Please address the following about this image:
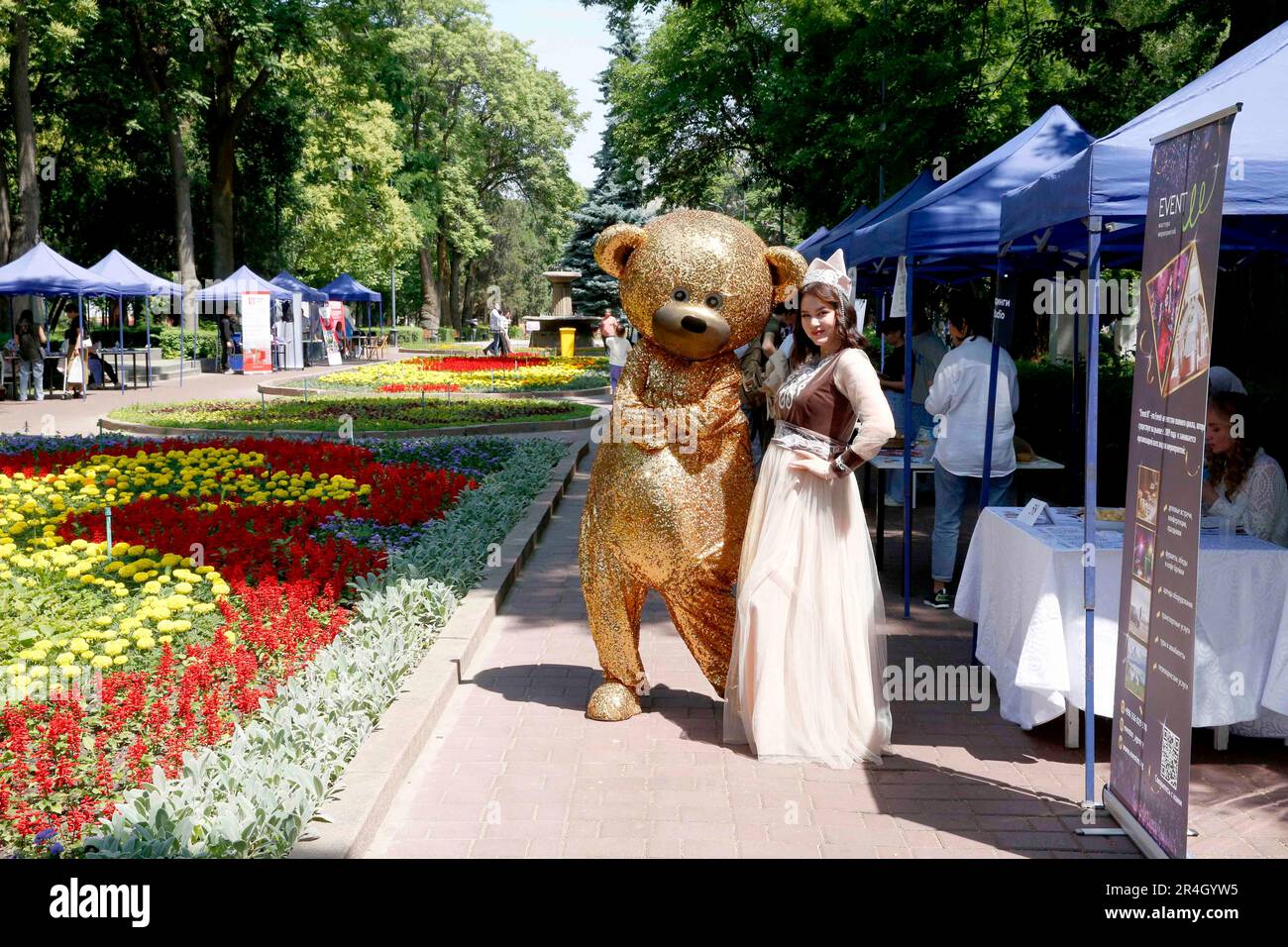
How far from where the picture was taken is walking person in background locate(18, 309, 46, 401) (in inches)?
896

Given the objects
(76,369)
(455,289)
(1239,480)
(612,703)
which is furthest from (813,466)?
(455,289)

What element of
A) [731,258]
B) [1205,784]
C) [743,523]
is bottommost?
Result: [1205,784]

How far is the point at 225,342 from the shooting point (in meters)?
33.1

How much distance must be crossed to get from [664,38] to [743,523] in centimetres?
2923

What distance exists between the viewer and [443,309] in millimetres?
72625

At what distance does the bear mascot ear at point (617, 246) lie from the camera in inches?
216

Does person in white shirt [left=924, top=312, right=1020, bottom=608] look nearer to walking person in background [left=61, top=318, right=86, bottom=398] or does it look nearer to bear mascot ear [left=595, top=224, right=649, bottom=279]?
bear mascot ear [left=595, top=224, right=649, bottom=279]

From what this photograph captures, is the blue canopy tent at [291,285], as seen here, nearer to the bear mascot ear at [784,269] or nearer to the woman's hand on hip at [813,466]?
the bear mascot ear at [784,269]

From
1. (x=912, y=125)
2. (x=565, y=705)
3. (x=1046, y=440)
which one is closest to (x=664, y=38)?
(x=912, y=125)

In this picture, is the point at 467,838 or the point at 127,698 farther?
the point at 127,698

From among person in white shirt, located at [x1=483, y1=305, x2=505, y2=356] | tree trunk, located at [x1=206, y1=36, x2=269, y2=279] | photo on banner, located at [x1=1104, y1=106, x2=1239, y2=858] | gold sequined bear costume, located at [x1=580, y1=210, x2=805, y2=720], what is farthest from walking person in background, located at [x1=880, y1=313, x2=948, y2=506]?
tree trunk, located at [x1=206, y1=36, x2=269, y2=279]

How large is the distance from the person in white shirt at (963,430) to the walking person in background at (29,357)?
67.2ft

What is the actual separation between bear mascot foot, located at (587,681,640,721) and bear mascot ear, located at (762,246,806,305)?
79.8 inches

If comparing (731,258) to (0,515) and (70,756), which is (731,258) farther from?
(0,515)
